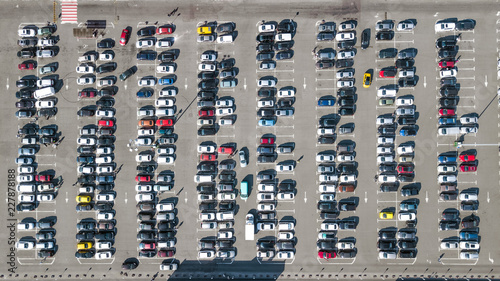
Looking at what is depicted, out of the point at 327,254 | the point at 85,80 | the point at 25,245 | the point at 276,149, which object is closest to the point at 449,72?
the point at 276,149

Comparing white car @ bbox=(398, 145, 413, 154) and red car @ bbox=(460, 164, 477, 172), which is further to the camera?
white car @ bbox=(398, 145, 413, 154)

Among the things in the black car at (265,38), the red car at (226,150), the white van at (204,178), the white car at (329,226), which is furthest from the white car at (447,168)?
the white van at (204,178)

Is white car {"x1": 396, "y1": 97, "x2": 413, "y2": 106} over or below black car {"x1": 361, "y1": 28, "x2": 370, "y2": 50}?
below

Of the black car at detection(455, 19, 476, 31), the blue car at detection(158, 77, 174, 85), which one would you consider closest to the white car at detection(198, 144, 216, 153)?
the blue car at detection(158, 77, 174, 85)

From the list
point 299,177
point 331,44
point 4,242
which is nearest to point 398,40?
point 331,44

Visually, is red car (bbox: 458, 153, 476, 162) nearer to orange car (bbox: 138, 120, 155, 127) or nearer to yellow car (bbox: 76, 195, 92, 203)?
orange car (bbox: 138, 120, 155, 127)

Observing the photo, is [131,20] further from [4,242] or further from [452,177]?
[452,177]
